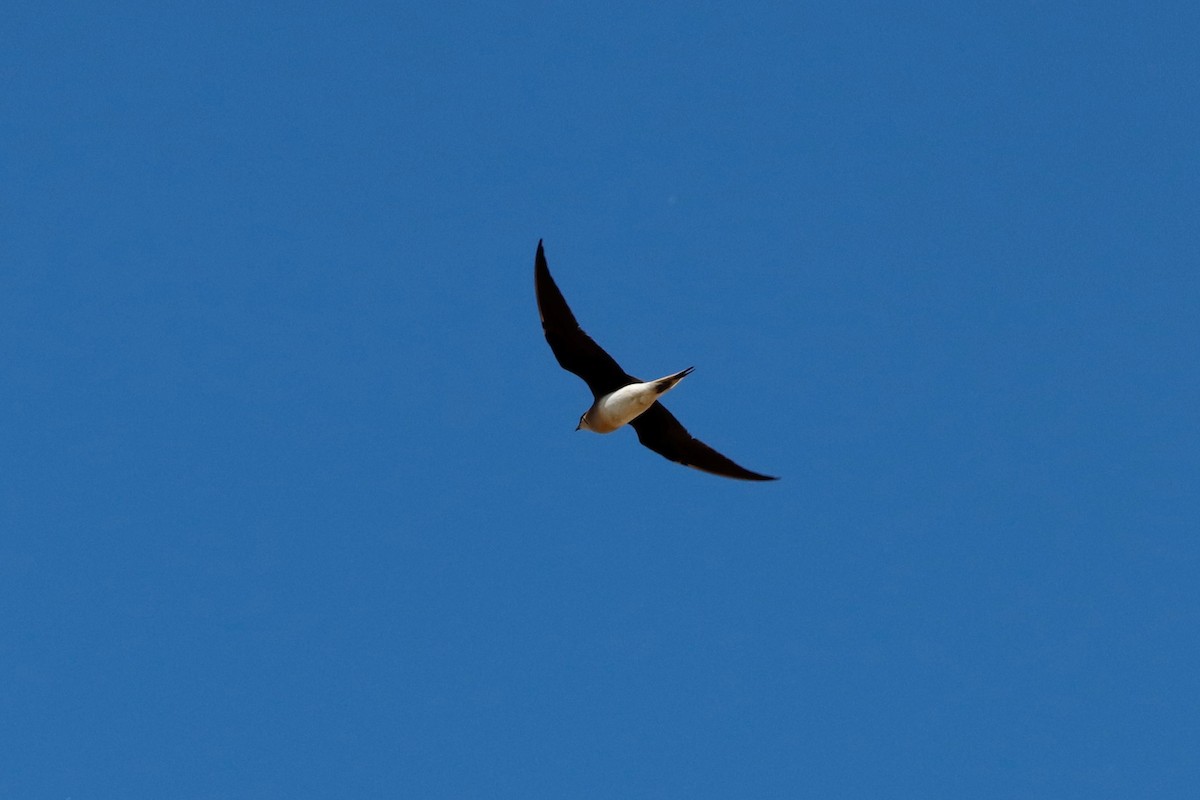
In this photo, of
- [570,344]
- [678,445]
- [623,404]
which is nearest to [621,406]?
[623,404]

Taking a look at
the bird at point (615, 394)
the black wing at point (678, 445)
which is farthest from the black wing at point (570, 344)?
the black wing at point (678, 445)

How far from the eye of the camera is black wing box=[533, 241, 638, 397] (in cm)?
2433

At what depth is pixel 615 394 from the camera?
24.8 meters

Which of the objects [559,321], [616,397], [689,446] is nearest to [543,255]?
[559,321]

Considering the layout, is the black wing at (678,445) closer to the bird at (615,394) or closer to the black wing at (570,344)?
the bird at (615,394)

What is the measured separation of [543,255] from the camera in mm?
24047

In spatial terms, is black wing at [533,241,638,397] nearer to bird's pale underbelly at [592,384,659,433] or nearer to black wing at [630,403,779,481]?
bird's pale underbelly at [592,384,659,433]

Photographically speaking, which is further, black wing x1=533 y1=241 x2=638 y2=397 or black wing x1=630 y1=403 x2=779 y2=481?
black wing x1=630 y1=403 x2=779 y2=481

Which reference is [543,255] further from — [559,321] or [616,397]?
[616,397]

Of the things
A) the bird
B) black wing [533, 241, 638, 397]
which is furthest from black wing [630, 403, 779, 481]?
black wing [533, 241, 638, 397]

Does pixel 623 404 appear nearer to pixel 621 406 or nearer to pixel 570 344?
pixel 621 406

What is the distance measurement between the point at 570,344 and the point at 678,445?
119 inches

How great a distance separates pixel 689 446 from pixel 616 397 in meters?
2.28

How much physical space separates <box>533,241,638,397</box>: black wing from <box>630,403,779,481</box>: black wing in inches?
40.5
